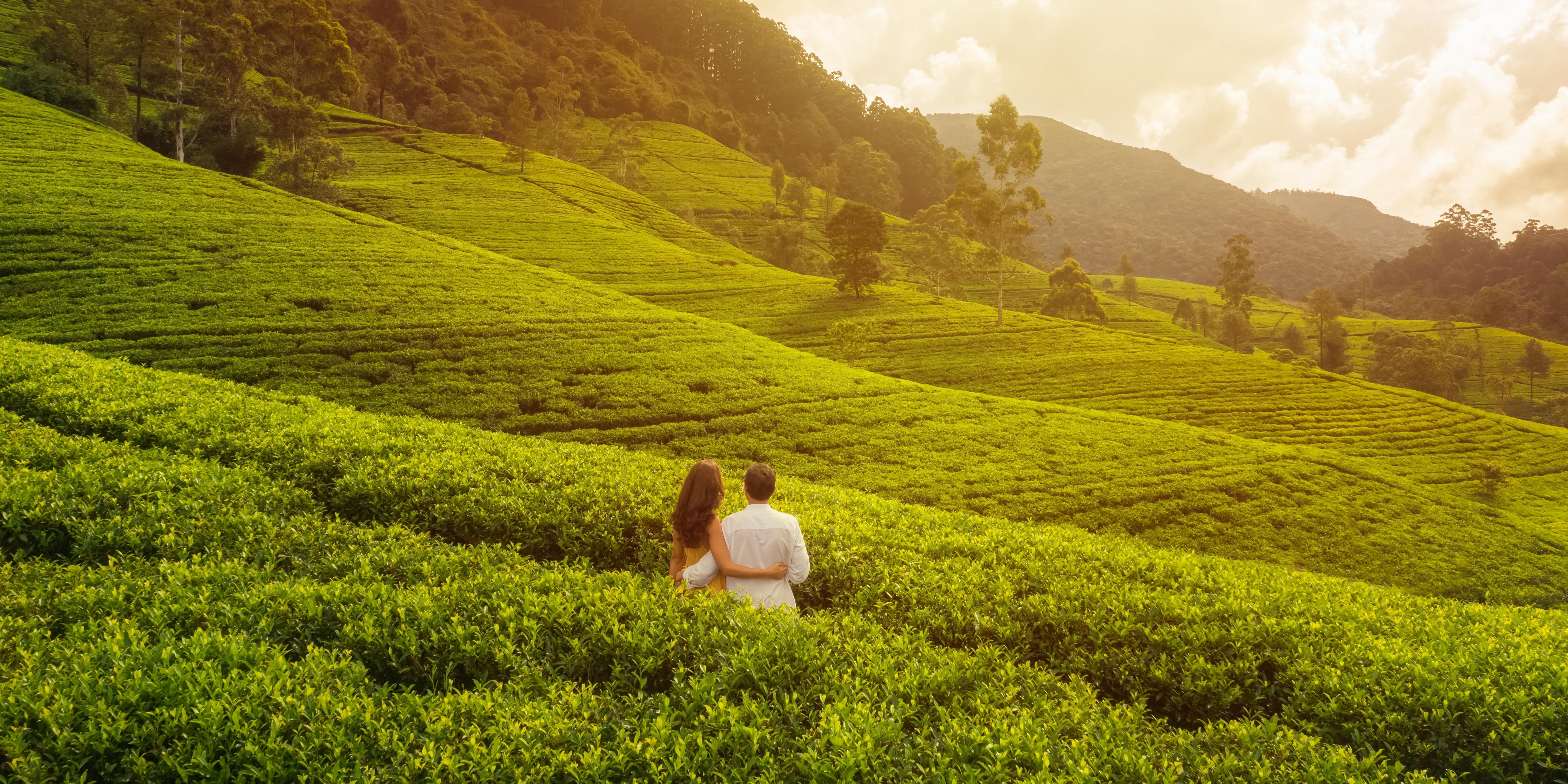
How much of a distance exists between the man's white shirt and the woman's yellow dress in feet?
0.18

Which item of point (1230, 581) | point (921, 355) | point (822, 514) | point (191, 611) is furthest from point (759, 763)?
point (921, 355)

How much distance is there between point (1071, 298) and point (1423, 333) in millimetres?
64500

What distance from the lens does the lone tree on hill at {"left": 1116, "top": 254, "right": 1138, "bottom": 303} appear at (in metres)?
142

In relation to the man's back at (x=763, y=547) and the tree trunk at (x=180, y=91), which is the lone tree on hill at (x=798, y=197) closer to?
the tree trunk at (x=180, y=91)

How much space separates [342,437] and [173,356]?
18.8 metres

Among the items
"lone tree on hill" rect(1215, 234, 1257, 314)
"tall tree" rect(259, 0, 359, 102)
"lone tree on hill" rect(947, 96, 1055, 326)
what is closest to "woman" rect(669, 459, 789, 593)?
"lone tree on hill" rect(947, 96, 1055, 326)

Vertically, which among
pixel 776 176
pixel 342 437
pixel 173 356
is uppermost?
pixel 776 176

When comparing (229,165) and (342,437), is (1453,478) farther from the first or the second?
(229,165)

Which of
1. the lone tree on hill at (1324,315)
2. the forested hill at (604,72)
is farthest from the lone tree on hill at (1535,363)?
the forested hill at (604,72)

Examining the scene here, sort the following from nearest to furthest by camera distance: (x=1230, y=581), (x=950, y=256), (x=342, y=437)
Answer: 1. (x=1230, y=581)
2. (x=342, y=437)
3. (x=950, y=256)

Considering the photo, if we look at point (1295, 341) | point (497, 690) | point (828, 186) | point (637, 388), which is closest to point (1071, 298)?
point (1295, 341)

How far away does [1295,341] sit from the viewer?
11356cm

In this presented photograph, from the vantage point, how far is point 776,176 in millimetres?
128125

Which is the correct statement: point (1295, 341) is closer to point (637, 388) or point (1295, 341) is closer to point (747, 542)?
point (637, 388)
